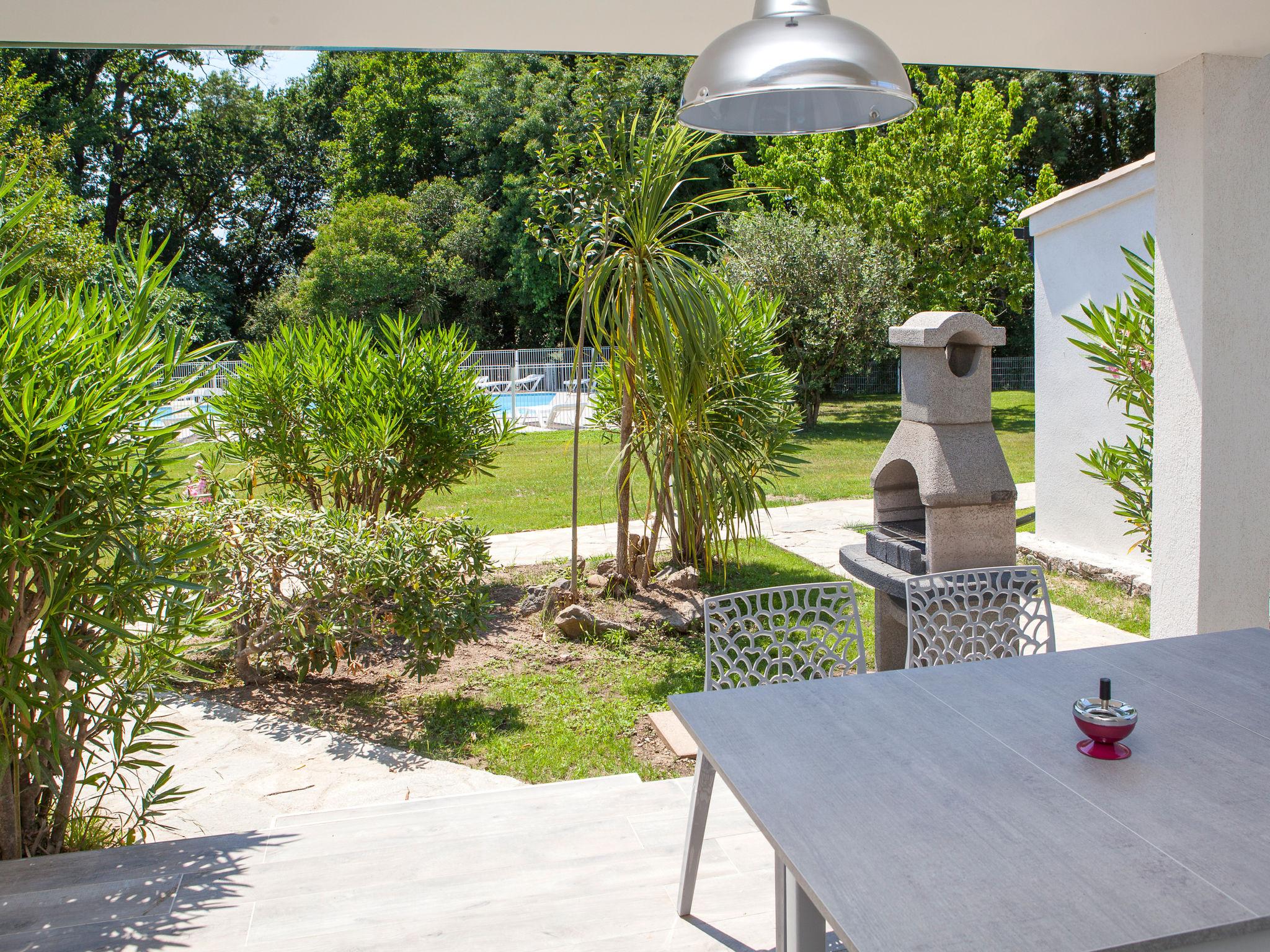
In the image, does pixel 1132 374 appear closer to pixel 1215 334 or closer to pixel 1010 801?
pixel 1215 334

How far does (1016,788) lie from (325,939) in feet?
5.00

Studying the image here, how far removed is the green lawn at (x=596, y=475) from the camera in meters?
8.88

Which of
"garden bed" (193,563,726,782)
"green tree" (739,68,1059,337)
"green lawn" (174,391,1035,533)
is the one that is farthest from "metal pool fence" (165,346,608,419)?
"garden bed" (193,563,726,782)

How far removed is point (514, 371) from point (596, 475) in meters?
7.43

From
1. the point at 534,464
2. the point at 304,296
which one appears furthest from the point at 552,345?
the point at 534,464

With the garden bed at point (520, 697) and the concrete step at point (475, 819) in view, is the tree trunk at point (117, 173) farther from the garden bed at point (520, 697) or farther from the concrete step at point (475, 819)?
the concrete step at point (475, 819)

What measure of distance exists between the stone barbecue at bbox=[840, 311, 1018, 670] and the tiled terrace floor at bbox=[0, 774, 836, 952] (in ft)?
5.01

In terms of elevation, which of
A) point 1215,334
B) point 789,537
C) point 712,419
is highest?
point 1215,334

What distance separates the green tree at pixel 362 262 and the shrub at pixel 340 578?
764 inches

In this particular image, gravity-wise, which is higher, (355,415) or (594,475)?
(355,415)

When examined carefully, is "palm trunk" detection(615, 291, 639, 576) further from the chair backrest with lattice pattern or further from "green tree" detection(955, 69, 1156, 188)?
"green tree" detection(955, 69, 1156, 188)

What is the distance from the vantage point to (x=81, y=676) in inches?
100

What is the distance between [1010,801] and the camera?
5.49 feet

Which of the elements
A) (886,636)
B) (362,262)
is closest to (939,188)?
(362,262)
